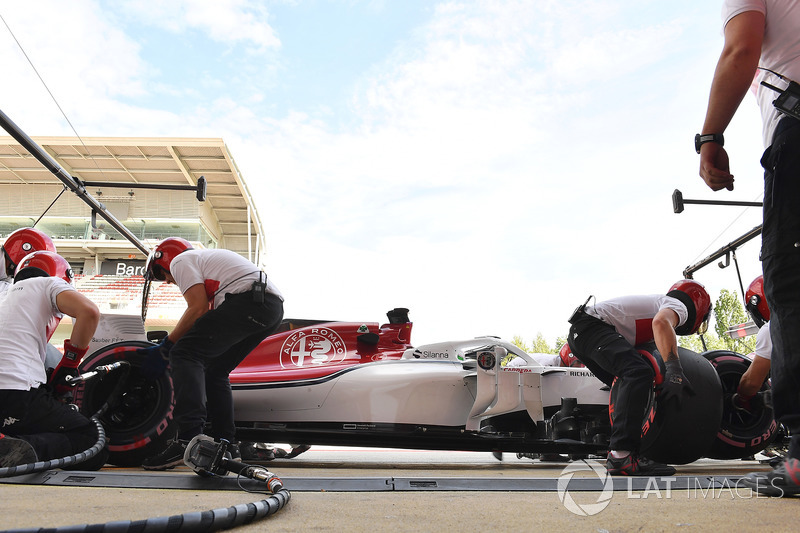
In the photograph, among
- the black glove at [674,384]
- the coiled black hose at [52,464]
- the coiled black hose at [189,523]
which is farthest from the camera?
the black glove at [674,384]

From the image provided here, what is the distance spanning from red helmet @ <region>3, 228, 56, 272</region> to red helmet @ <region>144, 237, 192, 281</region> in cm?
110

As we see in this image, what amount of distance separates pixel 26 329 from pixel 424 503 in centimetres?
259

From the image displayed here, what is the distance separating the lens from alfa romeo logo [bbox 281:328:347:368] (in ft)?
14.9

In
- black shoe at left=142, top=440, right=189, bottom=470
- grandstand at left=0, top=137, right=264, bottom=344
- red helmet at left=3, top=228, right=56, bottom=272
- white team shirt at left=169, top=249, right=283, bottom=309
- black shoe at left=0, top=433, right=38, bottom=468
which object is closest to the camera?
black shoe at left=0, top=433, right=38, bottom=468

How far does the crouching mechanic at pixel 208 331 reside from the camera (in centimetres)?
315

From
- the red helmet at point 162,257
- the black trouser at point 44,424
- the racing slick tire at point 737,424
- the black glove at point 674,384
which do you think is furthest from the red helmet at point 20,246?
the racing slick tire at point 737,424

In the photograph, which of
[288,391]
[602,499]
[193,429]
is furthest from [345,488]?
[288,391]

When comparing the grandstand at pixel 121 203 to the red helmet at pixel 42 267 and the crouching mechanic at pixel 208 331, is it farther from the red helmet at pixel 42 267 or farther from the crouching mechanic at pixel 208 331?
the crouching mechanic at pixel 208 331

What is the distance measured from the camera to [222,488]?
2213 mm

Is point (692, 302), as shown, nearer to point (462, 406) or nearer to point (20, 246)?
point (462, 406)

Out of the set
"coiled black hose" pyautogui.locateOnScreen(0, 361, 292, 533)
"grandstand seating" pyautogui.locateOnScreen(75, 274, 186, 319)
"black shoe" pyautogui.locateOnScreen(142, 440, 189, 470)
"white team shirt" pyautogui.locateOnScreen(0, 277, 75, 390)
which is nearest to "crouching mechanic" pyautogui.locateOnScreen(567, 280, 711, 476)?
"coiled black hose" pyautogui.locateOnScreen(0, 361, 292, 533)

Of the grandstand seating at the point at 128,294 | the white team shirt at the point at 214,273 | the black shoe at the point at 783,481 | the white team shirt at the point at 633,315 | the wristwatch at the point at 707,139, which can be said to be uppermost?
the grandstand seating at the point at 128,294

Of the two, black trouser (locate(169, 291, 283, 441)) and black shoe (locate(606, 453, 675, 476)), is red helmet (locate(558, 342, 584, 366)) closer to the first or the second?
black shoe (locate(606, 453, 675, 476))

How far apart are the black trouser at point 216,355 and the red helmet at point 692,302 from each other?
9.38ft
